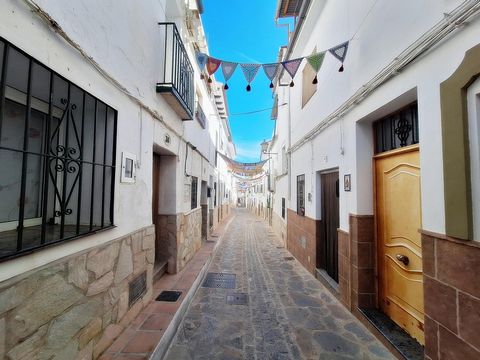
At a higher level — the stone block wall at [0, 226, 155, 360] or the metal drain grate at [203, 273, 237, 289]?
the stone block wall at [0, 226, 155, 360]

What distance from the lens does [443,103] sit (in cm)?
204

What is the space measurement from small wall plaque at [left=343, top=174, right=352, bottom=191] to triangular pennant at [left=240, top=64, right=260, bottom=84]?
244 centimetres

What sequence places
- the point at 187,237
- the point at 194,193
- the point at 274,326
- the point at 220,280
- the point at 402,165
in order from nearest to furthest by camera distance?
the point at 402,165, the point at 274,326, the point at 220,280, the point at 187,237, the point at 194,193

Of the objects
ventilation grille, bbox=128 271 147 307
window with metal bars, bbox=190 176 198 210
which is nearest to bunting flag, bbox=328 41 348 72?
ventilation grille, bbox=128 271 147 307

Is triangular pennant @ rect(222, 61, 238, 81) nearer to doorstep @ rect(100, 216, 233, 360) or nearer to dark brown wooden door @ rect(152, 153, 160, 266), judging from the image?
dark brown wooden door @ rect(152, 153, 160, 266)

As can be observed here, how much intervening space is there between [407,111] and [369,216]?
1514 millimetres

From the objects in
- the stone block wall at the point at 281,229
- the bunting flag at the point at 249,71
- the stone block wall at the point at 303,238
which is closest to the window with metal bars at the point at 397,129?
the bunting flag at the point at 249,71

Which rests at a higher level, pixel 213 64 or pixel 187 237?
pixel 213 64

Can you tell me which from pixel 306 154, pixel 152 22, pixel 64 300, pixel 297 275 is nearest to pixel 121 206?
pixel 64 300

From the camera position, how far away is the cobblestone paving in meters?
2.84

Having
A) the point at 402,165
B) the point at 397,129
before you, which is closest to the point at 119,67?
the point at 397,129

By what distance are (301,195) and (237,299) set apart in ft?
11.4

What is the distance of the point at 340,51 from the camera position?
12.9 feet

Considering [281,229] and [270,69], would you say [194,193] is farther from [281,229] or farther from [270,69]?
[281,229]
